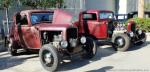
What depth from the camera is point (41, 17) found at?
38.5 ft

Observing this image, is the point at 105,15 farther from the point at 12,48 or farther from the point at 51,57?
the point at 51,57

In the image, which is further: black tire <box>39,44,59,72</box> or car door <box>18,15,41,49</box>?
car door <box>18,15,41,49</box>

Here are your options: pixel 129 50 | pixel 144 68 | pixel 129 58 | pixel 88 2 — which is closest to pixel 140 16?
pixel 88 2

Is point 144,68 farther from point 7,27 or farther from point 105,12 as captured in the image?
point 7,27

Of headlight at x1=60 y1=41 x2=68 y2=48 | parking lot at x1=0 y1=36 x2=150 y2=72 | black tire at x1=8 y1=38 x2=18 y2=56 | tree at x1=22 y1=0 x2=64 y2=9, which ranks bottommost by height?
parking lot at x1=0 y1=36 x2=150 y2=72

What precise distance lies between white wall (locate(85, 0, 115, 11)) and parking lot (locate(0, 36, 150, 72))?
52.2ft

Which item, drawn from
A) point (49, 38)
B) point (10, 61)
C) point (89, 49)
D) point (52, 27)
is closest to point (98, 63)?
point (89, 49)

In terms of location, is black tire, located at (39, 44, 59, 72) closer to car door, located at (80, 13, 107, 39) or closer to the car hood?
the car hood

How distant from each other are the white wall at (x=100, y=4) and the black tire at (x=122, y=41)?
1519 centimetres

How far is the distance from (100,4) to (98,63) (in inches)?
851

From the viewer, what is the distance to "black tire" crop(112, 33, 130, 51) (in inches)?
507

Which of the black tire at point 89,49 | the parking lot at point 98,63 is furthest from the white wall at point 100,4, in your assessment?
the black tire at point 89,49

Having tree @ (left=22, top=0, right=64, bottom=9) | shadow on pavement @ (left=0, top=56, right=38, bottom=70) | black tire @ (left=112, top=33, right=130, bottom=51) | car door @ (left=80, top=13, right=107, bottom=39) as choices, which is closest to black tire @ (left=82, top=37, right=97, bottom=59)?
black tire @ (left=112, top=33, right=130, bottom=51)

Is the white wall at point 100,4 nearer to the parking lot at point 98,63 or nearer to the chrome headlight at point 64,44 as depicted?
the parking lot at point 98,63
